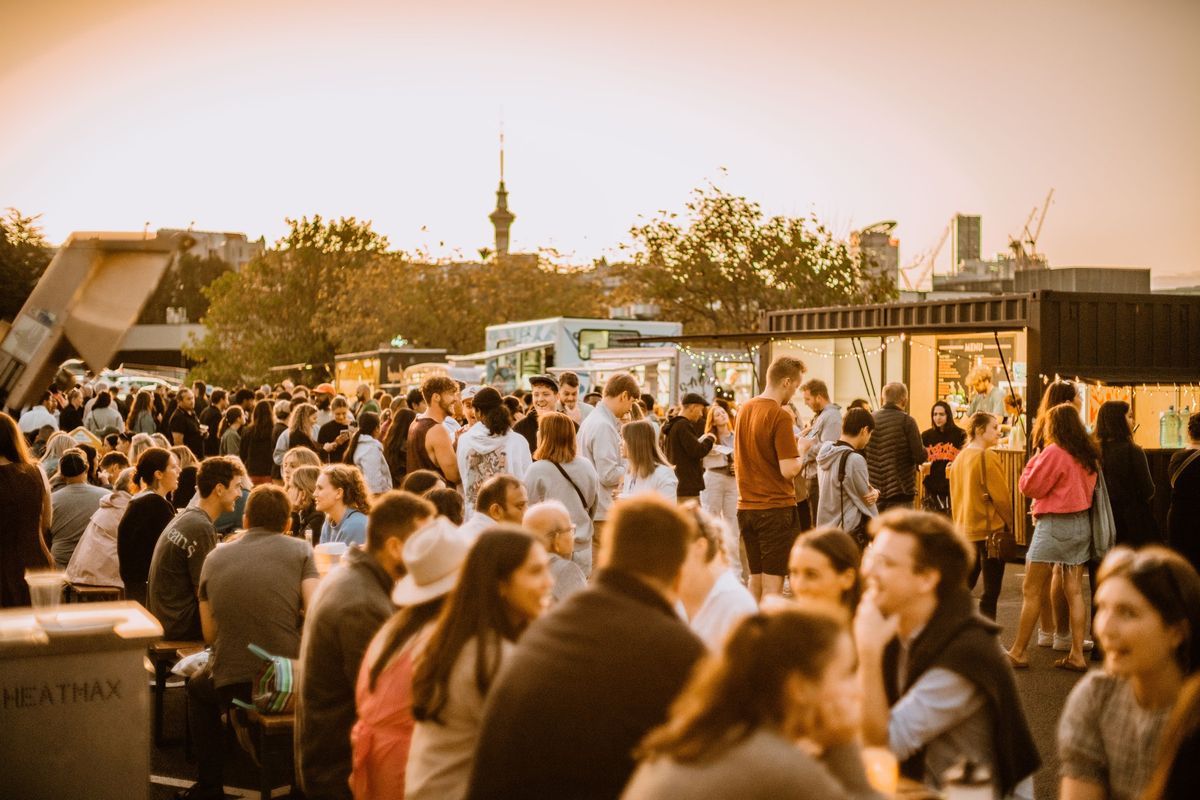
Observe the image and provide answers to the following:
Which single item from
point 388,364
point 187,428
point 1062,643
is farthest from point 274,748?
point 388,364

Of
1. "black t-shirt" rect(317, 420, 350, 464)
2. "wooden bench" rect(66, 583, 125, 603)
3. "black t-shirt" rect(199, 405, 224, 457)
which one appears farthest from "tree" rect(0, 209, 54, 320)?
"wooden bench" rect(66, 583, 125, 603)

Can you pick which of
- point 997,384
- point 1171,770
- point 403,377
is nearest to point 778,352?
point 997,384

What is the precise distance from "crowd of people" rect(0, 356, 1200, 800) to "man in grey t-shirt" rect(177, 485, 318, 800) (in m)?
0.01

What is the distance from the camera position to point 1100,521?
9445 millimetres

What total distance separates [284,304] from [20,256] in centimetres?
3543

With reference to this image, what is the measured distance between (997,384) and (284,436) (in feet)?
38.1

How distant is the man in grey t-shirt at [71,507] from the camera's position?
10.1 m

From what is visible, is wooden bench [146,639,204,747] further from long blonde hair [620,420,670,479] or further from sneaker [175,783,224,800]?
long blonde hair [620,420,670,479]

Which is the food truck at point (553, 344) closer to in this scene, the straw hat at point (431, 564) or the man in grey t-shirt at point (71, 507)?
the man in grey t-shirt at point (71, 507)

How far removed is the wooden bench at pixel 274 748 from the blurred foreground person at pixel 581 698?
3.09 metres

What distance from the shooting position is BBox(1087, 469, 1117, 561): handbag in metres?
9.41

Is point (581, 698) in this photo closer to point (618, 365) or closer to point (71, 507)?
Answer: point (71, 507)

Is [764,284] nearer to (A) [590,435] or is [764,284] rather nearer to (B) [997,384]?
(B) [997,384]

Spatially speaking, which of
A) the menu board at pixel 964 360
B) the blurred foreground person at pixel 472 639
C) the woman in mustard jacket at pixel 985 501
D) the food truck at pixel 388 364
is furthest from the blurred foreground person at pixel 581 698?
the food truck at pixel 388 364
